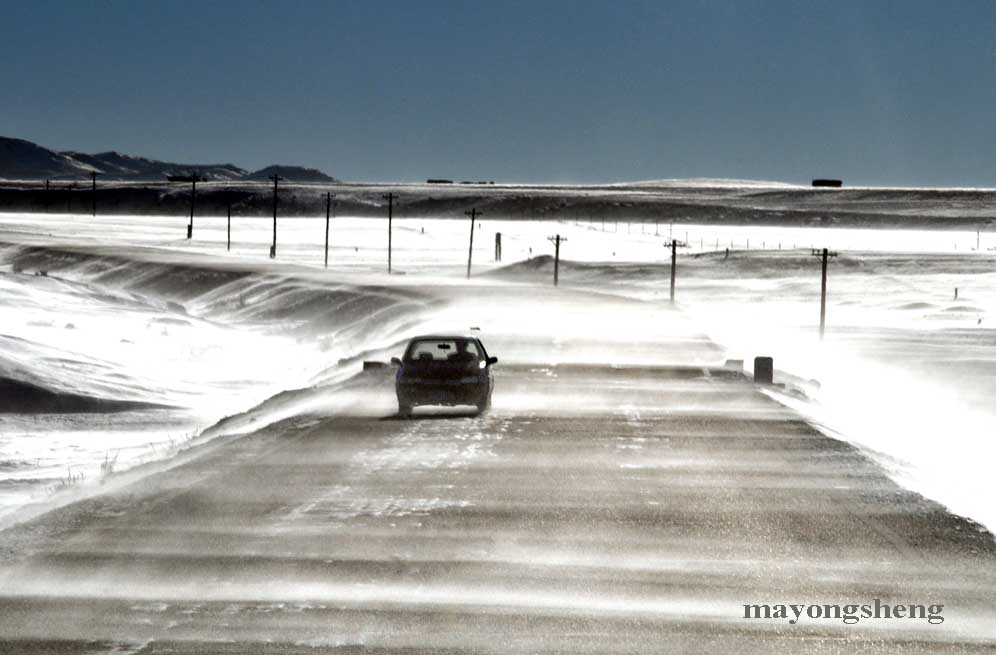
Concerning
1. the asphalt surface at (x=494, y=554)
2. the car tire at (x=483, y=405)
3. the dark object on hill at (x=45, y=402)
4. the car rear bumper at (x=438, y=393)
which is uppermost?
the car rear bumper at (x=438, y=393)

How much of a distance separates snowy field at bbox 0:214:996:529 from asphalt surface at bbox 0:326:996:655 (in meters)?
1.94

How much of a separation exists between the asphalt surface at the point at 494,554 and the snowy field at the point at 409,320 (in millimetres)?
1940

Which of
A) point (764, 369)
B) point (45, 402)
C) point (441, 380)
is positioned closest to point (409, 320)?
point (764, 369)

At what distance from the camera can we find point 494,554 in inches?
514

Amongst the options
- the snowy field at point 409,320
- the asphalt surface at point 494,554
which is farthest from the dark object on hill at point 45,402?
the asphalt surface at point 494,554

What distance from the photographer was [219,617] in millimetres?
10570

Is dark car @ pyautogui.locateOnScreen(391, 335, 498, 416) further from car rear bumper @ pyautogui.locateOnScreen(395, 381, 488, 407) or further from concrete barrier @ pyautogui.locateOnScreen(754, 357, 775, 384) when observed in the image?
concrete barrier @ pyautogui.locateOnScreen(754, 357, 775, 384)

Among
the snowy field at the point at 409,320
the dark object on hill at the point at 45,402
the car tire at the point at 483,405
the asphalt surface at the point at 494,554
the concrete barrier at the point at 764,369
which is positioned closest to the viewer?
the asphalt surface at the point at 494,554

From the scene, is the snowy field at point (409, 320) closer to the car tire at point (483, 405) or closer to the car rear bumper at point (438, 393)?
→ the car rear bumper at point (438, 393)

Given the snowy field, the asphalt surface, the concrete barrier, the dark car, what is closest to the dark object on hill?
the snowy field

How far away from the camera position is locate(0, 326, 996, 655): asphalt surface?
10.2 meters

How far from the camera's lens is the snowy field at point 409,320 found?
95.4ft

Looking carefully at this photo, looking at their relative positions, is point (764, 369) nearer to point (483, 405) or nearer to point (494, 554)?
point (483, 405)

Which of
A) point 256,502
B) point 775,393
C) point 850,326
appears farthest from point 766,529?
point 850,326
